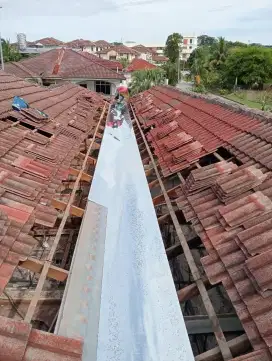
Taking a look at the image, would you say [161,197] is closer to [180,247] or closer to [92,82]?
[180,247]

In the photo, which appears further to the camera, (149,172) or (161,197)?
(149,172)

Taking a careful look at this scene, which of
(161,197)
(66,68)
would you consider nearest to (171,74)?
(66,68)

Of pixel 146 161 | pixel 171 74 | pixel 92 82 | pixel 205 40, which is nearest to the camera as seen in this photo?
pixel 146 161

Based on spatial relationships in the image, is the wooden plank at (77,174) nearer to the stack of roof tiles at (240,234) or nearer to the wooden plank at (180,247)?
the stack of roof tiles at (240,234)

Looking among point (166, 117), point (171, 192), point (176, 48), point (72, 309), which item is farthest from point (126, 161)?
point (176, 48)

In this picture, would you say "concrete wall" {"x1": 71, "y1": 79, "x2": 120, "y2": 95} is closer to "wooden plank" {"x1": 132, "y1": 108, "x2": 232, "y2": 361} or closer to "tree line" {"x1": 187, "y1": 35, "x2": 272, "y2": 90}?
"tree line" {"x1": 187, "y1": 35, "x2": 272, "y2": 90}

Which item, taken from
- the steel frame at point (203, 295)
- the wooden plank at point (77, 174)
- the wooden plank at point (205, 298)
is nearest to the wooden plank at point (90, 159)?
the wooden plank at point (77, 174)

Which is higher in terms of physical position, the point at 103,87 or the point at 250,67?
the point at 250,67

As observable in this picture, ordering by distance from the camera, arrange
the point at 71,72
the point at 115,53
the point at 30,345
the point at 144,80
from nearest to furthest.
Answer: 1. the point at 30,345
2. the point at 71,72
3. the point at 144,80
4. the point at 115,53
